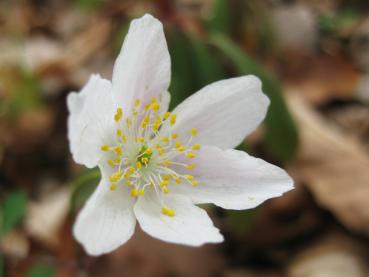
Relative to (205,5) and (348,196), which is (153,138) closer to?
(348,196)

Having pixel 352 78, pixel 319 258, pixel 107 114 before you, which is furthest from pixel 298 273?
pixel 352 78

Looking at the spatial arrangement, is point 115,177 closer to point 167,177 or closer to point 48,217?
point 167,177

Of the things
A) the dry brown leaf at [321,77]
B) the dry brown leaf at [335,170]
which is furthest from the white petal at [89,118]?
the dry brown leaf at [321,77]

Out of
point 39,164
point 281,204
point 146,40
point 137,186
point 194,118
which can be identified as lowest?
point 39,164

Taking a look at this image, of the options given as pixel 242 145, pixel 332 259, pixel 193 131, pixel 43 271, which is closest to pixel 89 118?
pixel 193 131

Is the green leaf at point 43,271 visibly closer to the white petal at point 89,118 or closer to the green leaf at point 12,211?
the green leaf at point 12,211

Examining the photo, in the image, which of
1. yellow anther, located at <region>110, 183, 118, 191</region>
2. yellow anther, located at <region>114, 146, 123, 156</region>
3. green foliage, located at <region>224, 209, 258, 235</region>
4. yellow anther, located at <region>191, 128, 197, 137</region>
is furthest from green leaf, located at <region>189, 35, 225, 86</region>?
yellow anther, located at <region>110, 183, 118, 191</region>

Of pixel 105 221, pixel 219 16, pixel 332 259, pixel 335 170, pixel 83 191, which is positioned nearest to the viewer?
pixel 105 221
